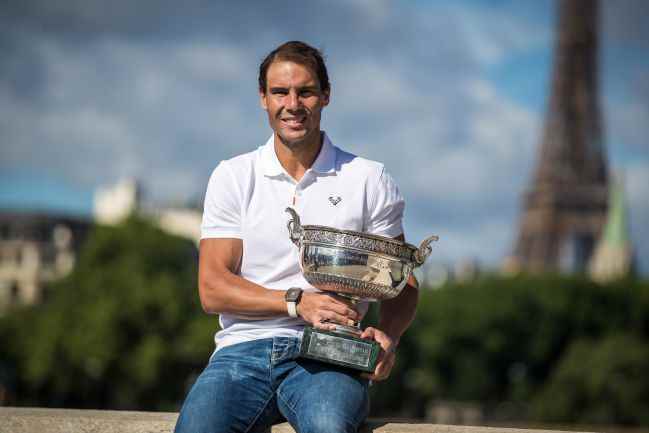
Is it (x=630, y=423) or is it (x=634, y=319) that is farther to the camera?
(x=634, y=319)

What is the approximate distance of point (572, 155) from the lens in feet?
339

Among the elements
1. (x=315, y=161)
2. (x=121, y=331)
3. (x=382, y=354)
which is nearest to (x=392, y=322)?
(x=382, y=354)

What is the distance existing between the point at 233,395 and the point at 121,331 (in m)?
46.2

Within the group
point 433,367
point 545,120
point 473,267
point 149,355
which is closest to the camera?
point 149,355

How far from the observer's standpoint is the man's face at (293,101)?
19.4 ft

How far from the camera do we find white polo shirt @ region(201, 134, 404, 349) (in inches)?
230

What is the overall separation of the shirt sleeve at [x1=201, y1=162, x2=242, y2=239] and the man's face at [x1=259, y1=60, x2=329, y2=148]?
1.18ft

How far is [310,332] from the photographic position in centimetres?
552

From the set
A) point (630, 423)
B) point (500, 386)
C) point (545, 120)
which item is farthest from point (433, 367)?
point (545, 120)

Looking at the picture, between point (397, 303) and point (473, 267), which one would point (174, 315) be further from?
point (473, 267)

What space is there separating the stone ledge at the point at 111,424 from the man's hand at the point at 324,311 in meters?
0.58

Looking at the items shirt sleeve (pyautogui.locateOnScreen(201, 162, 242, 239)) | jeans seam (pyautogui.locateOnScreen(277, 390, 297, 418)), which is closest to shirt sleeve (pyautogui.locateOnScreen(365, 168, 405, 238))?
shirt sleeve (pyautogui.locateOnScreen(201, 162, 242, 239))

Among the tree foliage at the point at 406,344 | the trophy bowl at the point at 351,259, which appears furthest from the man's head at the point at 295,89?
the tree foliage at the point at 406,344

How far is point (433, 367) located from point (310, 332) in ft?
201
